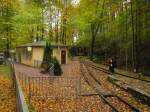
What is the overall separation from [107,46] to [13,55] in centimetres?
2656

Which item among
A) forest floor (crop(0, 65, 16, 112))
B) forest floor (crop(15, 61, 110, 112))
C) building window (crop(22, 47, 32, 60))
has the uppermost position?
building window (crop(22, 47, 32, 60))

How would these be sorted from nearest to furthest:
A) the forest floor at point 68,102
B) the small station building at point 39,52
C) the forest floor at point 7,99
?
the forest floor at point 68,102
the forest floor at point 7,99
the small station building at point 39,52

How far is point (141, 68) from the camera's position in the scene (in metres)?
36.3

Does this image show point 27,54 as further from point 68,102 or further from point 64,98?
point 68,102

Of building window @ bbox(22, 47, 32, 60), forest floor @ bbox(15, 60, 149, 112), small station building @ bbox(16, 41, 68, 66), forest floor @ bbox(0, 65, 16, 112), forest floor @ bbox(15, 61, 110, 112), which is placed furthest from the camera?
building window @ bbox(22, 47, 32, 60)

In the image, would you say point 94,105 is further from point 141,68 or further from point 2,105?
point 141,68

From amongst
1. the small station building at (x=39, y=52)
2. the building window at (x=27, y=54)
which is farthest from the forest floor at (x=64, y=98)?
the building window at (x=27, y=54)

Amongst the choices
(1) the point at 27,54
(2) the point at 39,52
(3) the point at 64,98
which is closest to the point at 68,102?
(3) the point at 64,98

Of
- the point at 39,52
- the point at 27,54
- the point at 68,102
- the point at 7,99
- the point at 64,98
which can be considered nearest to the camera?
the point at 68,102

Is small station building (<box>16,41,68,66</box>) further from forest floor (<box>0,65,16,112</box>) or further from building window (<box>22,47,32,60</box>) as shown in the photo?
forest floor (<box>0,65,16,112</box>)

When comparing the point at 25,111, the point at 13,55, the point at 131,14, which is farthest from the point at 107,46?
the point at 25,111

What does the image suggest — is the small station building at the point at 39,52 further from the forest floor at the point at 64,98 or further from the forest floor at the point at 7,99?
the forest floor at the point at 64,98

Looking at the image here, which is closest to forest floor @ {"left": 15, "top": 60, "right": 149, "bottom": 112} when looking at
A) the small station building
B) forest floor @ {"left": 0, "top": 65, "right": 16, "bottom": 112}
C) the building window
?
forest floor @ {"left": 0, "top": 65, "right": 16, "bottom": 112}

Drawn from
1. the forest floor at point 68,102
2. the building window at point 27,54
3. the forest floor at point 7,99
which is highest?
the building window at point 27,54
